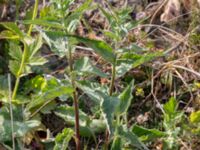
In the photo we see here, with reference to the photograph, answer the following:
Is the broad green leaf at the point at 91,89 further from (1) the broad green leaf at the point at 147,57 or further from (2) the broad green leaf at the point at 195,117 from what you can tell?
(2) the broad green leaf at the point at 195,117

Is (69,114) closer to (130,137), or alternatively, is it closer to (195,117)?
(130,137)

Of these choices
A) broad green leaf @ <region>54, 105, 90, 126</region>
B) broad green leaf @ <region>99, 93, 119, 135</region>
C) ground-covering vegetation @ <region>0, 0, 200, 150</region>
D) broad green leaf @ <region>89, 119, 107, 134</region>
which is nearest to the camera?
broad green leaf @ <region>99, 93, 119, 135</region>

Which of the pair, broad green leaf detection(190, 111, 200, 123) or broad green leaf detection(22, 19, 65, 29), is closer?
broad green leaf detection(22, 19, 65, 29)

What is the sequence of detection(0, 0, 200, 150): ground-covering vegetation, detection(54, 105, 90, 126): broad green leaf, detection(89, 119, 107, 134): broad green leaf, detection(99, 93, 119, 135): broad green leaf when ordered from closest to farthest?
detection(99, 93, 119, 135): broad green leaf → detection(0, 0, 200, 150): ground-covering vegetation → detection(54, 105, 90, 126): broad green leaf → detection(89, 119, 107, 134): broad green leaf

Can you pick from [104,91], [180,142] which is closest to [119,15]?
[104,91]

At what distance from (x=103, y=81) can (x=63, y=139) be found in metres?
0.55

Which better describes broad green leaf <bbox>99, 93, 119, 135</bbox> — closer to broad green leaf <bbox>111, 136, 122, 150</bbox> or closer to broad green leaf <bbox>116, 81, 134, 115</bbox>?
broad green leaf <bbox>116, 81, 134, 115</bbox>

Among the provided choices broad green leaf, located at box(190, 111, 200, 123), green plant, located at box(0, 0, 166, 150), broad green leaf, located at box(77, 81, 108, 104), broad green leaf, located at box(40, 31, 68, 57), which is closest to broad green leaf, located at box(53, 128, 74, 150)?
green plant, located at box(0, 0, 166, 150)

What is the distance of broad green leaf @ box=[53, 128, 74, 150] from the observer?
58.4 inches

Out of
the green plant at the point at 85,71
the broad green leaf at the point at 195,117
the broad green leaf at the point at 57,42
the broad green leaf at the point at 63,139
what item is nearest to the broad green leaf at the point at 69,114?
the green plant at the point at 85,71

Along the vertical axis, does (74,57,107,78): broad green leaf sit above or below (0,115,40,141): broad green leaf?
above

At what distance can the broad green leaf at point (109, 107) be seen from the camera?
133 cm

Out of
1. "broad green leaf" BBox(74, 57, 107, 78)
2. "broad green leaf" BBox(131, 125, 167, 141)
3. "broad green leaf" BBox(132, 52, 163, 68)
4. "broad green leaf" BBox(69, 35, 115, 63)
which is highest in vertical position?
"broad green leaf" BBox(69, 35, 115, 63)

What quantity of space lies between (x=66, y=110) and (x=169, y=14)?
0.80 metres
